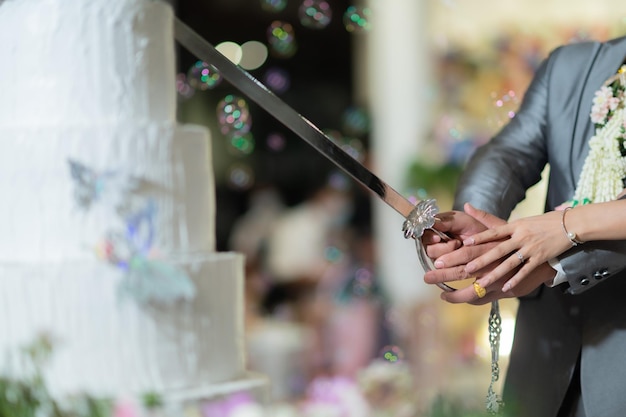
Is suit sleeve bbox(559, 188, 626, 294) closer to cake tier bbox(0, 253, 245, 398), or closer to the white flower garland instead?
the white flower garland

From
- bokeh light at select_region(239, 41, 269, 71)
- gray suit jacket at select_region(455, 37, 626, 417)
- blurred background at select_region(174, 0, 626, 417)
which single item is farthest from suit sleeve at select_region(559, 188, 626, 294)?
bokeh light at select_region(239, 41, 269, 71)

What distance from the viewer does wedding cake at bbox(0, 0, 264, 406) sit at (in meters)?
2.32

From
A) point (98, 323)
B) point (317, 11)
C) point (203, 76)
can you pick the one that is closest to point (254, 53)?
point (317, 11)

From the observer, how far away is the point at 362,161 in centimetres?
600

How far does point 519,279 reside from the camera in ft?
5.95

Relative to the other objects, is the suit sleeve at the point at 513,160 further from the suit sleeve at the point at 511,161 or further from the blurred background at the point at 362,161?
the blurred background at the point at 362,161

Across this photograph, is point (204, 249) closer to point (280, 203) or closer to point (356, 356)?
point (356, 356)

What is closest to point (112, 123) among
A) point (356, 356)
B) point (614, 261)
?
point (614, 261)

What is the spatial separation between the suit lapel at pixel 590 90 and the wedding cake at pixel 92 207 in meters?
1.01

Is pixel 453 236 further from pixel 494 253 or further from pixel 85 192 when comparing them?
pixel 85 192

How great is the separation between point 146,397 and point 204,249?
2.48 feet

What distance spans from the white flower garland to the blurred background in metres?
0.57

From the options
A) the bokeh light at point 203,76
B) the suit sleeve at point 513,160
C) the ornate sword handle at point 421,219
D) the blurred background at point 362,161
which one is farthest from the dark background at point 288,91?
the ornate sword handle at point 421,219

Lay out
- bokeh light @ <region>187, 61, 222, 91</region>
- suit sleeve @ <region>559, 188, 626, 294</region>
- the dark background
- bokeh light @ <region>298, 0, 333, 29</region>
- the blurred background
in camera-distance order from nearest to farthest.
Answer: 1. suit sleeve @ <region>559, 188, 626, 294</region>
2. bokeh light @ <region>187, 61, 222, 91</region>
3. bokeh light @ <region>298, 0, 333, 29</region>
4. the blurred background
5. the dark background
